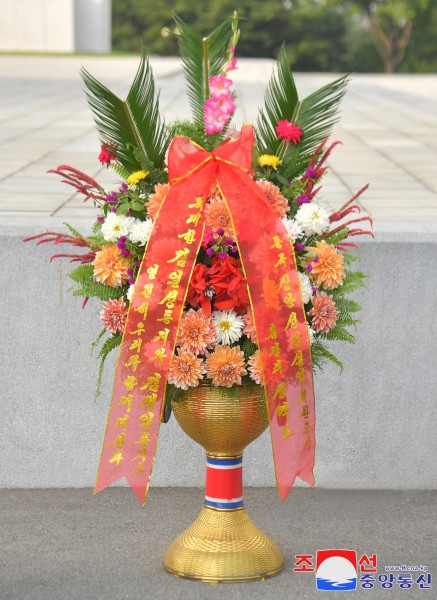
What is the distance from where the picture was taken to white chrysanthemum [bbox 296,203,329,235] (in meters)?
3.98

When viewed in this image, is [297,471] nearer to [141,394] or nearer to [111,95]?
[141,394]

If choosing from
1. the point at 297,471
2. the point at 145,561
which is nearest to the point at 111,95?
the point at 297,471

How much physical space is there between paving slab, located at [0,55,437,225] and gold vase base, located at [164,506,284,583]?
2.10 meters

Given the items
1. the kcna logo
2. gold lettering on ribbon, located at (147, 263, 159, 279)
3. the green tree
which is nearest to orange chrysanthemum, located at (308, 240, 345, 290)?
gold lettering on ribbon, located at (147, 263, 159, 279)

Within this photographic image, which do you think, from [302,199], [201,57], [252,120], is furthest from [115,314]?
[252,120]

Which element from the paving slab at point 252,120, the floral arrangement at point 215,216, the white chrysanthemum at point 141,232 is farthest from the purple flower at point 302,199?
the paving slab at point 252,120

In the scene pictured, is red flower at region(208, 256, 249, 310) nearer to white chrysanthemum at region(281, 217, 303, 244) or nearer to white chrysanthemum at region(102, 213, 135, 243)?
white chrysanthemum at region(281, 217, 303, 244)

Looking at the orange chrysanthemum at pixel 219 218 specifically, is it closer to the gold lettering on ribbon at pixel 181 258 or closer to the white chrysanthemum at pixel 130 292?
the gold lettering on ribbon at pixel 181 258

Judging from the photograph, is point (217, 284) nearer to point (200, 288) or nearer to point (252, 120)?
point (200, 288)

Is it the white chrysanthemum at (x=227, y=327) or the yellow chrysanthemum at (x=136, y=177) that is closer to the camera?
the white chrysanthemum at (x=227, y=327)

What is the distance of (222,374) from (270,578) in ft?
2.85

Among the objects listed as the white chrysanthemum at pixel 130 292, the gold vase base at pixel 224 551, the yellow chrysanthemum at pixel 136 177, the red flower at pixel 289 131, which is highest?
the red flower at pixel 289 131

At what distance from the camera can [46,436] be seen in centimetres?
552

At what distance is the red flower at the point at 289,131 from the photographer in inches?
158
